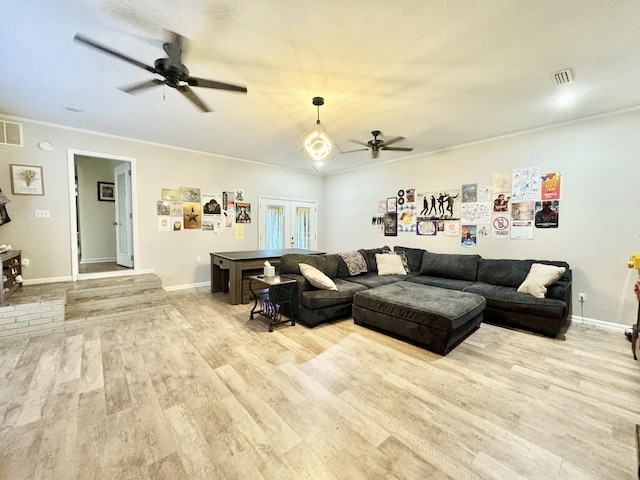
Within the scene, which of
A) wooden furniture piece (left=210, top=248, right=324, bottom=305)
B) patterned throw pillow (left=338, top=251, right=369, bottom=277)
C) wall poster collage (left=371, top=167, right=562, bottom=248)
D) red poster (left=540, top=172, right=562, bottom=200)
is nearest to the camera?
red poster (left=540, top=172, right=562, bottom=200)

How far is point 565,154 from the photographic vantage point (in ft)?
12.4

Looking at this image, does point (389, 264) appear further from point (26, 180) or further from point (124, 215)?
point (26, 180)

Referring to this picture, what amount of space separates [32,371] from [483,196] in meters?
6.10

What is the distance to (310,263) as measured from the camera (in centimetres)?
403

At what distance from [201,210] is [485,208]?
5367 millimetres

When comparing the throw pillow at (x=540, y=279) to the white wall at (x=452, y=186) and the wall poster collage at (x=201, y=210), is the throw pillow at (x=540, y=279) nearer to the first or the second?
the white wall at (x=452, y=186)

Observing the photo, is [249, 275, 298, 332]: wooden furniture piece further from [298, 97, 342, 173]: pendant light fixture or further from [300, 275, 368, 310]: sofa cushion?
[298, 97, 342, 173]: pendant light fixture

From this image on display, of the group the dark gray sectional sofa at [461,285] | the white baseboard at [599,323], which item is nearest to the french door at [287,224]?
the dark gray sectional sofa at [461,285]

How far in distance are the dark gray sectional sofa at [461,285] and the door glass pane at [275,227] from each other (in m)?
2.64

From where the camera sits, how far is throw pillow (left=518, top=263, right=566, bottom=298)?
336 centimetres

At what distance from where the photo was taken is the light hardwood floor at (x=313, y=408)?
1.49 meters

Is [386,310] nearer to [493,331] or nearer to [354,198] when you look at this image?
[493,331]

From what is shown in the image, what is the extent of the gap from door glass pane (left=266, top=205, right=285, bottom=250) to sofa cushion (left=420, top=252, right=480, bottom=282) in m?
3.53

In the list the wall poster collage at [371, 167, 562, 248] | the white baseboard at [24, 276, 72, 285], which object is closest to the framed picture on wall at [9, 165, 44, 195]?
the white baseboard at [24, 276, 72, 285]
